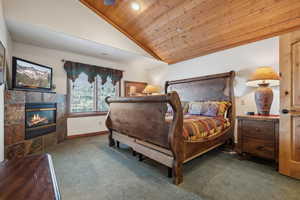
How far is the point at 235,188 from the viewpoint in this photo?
1.68 metres

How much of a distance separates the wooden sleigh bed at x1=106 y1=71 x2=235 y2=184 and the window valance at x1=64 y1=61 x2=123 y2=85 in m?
1.91

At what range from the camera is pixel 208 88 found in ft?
11.9

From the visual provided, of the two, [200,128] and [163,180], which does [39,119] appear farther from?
[200,128]

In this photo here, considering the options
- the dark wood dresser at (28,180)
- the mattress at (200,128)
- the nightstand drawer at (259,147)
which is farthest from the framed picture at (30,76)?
the nightstand drawer at (259,147)

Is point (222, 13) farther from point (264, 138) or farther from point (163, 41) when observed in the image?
point (264, 138)

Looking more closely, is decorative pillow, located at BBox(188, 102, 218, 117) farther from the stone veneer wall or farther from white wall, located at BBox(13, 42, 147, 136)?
the stone veneer wall

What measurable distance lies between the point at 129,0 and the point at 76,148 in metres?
3.52

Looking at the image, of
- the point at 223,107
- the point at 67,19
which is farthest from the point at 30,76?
the point at 223,107

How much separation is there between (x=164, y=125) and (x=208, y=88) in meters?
2.35

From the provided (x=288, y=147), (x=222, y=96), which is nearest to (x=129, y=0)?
(x=222, y=96)

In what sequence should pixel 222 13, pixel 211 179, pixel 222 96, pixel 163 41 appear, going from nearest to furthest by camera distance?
pixel 211 179
pixel 222 13
pixel 222 96
pixel 163 41

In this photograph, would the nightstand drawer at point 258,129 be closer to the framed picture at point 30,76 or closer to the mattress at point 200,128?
the mattress at point 200,128

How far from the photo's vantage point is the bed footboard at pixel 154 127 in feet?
5.64

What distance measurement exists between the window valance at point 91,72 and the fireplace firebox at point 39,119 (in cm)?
112
